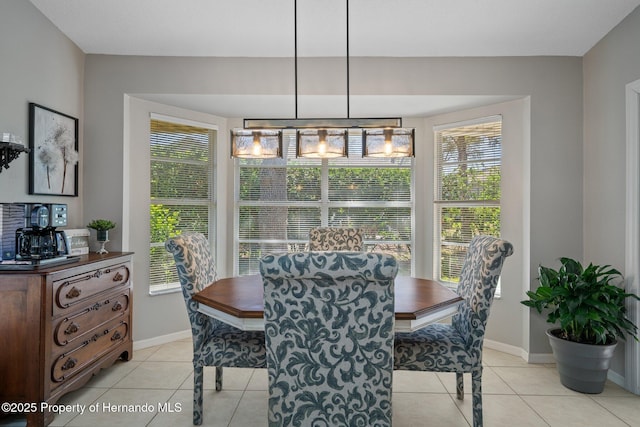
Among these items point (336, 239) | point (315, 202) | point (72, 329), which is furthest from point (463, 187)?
point (72, 329)

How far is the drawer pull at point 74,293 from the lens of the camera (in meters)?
2.21

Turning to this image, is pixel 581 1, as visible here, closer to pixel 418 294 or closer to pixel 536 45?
pixel 536 45

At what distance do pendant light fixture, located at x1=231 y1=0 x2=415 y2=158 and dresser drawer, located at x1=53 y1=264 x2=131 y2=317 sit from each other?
1.31m

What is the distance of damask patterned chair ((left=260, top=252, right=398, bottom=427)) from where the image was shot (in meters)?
1.30

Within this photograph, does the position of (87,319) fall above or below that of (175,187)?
below

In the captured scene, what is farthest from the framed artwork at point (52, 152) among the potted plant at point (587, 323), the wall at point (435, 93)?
the potted plant at point (587, 323)

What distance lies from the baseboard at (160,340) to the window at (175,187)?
1.46 ft

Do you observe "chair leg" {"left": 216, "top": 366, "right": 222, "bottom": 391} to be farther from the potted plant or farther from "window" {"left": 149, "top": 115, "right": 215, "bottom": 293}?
the potted plant

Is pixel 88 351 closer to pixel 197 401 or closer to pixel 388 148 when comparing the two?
pixel 197 401

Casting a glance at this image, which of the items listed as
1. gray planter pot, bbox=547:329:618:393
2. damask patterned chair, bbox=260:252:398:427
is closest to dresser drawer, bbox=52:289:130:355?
damask patterned chair, bbox=260:252:398:427

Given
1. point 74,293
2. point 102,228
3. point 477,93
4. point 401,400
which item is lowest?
→ point 401,400

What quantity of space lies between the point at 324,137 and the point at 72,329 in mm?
1988

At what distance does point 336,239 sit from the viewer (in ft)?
10.8

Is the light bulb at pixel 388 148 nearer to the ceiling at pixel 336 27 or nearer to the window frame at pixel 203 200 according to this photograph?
the ceiling at pixel 336 27
